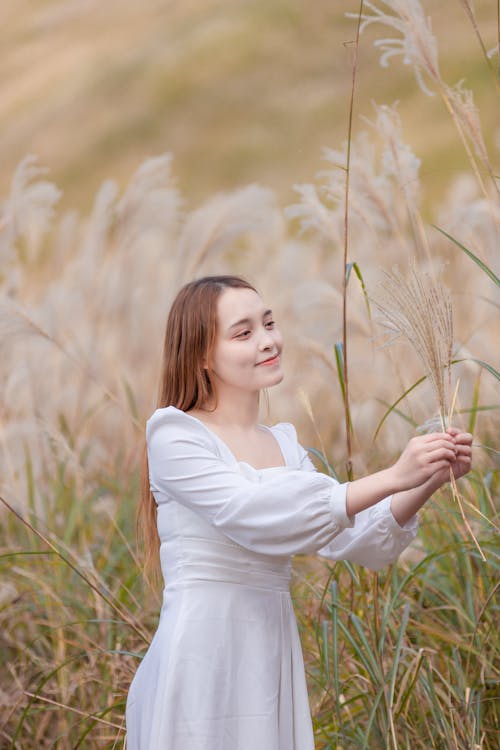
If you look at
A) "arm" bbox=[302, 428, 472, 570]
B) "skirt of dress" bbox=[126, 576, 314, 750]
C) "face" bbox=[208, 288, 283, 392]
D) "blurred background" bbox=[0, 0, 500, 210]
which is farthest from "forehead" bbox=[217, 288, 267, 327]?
"blurred background" bbox=[0, 0, 500, 210]

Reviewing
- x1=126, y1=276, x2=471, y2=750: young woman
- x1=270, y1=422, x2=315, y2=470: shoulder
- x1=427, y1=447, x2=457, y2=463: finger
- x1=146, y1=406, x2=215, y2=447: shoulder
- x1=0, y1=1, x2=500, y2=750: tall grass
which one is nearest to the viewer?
x1=427, y1=447, x2=457, y2=463: finger

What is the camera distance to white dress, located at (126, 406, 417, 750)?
1436 mm

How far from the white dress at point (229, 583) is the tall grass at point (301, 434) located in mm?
222

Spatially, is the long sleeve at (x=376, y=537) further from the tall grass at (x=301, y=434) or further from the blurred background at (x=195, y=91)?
the blurred background at (x=195, y=91)

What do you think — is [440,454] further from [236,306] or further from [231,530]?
[236,306]

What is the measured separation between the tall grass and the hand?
0.16ft

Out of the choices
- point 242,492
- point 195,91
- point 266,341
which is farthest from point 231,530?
point 195,91

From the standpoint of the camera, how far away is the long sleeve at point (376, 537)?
1.56m

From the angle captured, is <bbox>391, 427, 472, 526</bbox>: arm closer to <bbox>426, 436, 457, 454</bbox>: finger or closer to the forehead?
<bbox>426, 436, 457, 454</bbox>: finger

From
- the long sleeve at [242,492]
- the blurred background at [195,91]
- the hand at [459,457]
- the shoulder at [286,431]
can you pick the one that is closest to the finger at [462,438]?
the hand at [459,457]

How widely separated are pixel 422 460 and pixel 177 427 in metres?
0.40

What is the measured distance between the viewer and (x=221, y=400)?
1650 mm

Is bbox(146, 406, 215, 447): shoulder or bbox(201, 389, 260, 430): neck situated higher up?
bbox(201, 389, 260, 430): neck

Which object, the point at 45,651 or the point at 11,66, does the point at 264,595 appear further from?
the point at 11,66
